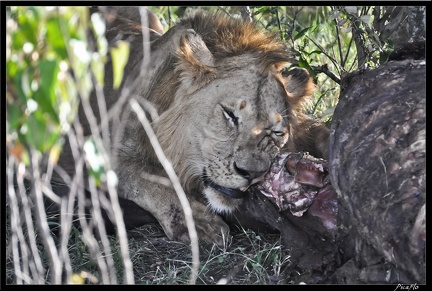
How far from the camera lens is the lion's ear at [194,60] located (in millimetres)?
4867

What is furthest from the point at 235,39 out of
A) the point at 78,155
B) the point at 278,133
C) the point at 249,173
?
the point at 78,155

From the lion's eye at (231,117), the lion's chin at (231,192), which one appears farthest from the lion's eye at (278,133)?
the lion's chin at (231,192)

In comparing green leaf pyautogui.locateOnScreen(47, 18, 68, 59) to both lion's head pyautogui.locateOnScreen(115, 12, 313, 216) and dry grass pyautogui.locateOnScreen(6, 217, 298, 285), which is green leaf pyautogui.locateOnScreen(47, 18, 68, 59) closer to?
dry grass pyautogui.locateOnScreen(6, 217, 298, 285)

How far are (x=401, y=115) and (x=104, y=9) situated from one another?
3130mm

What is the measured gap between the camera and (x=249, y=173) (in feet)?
14.9

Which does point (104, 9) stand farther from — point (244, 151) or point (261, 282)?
point (261, 282)

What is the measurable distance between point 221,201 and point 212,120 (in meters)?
0.43

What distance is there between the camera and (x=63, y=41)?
2.95m

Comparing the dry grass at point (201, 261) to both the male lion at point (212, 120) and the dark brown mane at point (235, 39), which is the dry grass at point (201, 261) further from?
the dark brown mane at point (235, 39)

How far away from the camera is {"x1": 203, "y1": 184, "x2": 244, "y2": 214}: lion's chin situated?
186 inches

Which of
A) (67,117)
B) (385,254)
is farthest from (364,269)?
(67,117)

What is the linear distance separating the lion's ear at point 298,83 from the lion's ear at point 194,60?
479 millimetres

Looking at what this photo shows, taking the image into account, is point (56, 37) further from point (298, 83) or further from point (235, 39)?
point (298, 83)

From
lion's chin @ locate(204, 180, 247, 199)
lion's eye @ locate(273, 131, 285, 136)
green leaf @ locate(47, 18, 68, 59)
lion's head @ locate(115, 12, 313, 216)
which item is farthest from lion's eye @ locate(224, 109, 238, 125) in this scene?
green leaf @ locate(47, 18, 68, 59)
